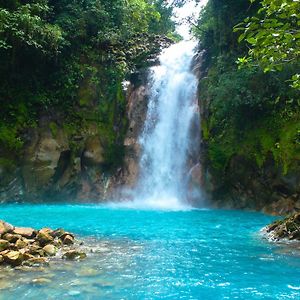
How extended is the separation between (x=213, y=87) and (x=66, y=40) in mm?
7452

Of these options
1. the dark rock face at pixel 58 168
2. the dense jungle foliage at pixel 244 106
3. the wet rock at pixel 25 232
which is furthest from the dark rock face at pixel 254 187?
the wet rock at pixel 25 232

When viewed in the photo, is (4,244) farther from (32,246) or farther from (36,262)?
(36,262)

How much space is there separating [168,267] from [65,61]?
14.0m

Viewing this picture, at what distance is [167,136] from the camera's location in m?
17.5

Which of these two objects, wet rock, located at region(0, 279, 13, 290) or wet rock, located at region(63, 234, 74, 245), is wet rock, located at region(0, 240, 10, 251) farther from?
wet rock, located at region(0, 279, 13, 290)

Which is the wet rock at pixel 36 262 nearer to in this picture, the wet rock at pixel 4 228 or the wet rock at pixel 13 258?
the wet rock at pixel 13 258

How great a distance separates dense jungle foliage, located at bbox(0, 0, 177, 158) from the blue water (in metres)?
7.91

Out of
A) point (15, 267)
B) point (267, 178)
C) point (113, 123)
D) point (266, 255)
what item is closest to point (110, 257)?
point (15, 267)

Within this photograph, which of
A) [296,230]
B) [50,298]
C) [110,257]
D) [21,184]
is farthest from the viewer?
[21,184]

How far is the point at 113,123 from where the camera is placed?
18.0m

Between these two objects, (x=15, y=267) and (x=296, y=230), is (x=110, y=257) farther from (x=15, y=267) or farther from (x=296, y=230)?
(x=296, y=230)

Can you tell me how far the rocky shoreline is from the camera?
6160mm

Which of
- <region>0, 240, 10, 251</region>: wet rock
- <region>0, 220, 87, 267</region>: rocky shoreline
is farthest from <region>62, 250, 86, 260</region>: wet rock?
<region>0, 240, 10, 251</region>: wet rock

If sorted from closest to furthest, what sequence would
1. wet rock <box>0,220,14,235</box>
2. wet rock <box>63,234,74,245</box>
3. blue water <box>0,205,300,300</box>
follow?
1. blue water <box>0,205,300,300</box>
2. wet rock <box>0,220,14,235</box>
3. wet rock <box>63,234,74,245</box>
